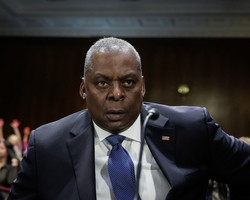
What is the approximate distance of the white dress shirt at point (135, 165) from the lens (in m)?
1.36

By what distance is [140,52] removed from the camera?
839cm

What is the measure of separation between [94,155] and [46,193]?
0.80 ft

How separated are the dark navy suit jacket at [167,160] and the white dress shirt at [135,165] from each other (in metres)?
0.04

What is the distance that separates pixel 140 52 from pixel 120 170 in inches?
284

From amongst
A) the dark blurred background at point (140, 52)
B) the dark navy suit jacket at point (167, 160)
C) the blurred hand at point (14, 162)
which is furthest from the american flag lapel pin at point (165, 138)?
the dark blurred background at point (140, 52)

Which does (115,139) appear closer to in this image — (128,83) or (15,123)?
(128,83)

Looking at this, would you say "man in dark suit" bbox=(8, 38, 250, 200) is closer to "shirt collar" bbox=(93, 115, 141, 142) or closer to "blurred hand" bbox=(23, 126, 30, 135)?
"shirt collar" bbox=(93, 115, 141, 142)

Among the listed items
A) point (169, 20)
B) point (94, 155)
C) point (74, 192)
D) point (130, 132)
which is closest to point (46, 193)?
point (74, 192)

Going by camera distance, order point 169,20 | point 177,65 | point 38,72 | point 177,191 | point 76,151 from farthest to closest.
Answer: point 38,72 < point 177,65 < point 169,20 < point 76,151 < point 177,191

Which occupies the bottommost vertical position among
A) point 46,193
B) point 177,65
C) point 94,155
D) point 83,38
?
point 46,193

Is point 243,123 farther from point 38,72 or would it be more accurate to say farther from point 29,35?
point 29,35

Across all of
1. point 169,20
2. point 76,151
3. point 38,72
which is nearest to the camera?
point 76,151

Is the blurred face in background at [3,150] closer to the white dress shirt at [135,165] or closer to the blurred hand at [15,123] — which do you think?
the blurred hand at [15,123]

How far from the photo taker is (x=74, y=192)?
133 cm
